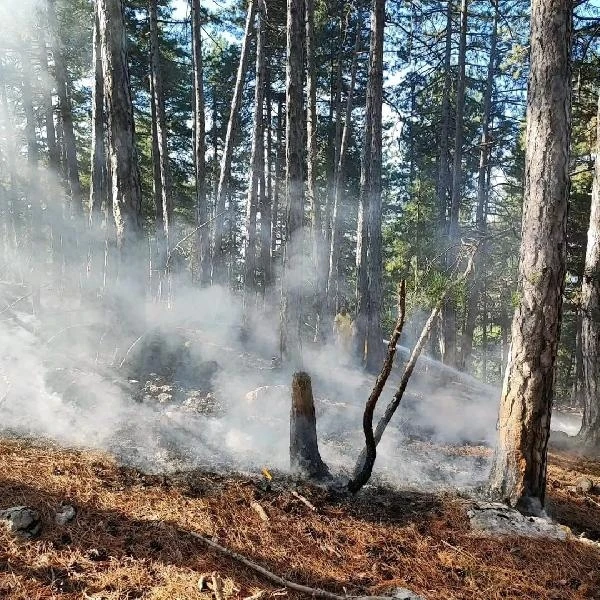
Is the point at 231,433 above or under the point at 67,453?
under

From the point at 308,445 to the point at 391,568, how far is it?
75.6 inches

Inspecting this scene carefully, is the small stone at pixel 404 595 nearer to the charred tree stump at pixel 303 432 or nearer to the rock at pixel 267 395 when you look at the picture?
the charred tree stump at pixel 303 432

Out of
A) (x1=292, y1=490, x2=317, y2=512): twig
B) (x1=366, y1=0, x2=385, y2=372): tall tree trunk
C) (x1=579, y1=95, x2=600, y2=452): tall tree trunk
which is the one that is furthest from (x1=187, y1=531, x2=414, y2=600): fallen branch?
(x1=366, y1=0, x2=385, y2=372): tall tree trunk

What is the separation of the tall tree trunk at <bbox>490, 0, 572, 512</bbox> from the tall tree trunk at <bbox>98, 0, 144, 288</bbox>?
6211mm

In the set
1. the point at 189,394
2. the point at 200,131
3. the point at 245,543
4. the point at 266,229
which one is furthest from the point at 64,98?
the point at 245,543

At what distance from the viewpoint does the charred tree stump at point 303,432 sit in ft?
17.1

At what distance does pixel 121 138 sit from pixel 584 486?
8768 millimetres

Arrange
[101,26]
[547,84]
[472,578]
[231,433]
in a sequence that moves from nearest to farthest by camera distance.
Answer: [472,578]
[547,84]
[231,433]
[101,26]

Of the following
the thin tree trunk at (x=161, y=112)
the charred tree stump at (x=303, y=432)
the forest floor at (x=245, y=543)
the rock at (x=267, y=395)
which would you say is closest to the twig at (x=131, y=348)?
the rock at (x=267, y=395)

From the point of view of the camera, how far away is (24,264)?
26.1 meters

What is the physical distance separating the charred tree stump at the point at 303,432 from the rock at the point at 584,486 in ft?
11.2

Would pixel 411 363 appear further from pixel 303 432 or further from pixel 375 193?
pixel 375 193

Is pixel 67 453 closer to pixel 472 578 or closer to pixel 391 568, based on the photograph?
pixel 391 568

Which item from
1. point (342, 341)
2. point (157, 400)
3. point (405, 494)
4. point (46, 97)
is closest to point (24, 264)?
point (46, 97)
